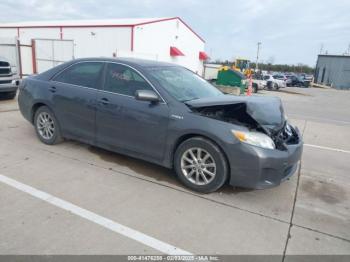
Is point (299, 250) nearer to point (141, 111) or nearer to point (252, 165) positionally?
point (252, 165)

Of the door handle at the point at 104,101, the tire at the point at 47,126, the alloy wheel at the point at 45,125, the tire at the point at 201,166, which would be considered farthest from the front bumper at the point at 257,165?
the alloy wheel at the point at 45,125

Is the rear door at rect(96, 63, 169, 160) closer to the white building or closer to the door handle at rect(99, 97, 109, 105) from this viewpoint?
the door handle at rect(99, 97, 109, 105)

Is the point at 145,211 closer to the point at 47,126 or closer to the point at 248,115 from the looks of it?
the point at 248,115

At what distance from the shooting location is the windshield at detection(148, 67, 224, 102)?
4055 mm

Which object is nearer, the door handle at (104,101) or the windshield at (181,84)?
the windshield at (181,84)

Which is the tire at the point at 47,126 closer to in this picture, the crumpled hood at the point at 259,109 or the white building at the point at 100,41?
the crumpled hood at the point at 259,109

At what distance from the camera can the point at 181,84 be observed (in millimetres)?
4336

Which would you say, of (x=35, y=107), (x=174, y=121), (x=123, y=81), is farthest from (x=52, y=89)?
(x=174, y=121)

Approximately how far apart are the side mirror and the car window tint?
0.57 feet

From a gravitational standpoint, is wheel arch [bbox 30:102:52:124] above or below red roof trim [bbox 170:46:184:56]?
below

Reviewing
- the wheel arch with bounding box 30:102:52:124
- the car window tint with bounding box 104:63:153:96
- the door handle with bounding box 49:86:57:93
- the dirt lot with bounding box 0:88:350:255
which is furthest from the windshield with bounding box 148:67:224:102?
the wheel arch with bounding box 30:102:52:124

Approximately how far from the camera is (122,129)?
420cm

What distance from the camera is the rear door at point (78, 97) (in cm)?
452

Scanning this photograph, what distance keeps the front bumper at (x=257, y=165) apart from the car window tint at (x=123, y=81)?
4.99 ft
